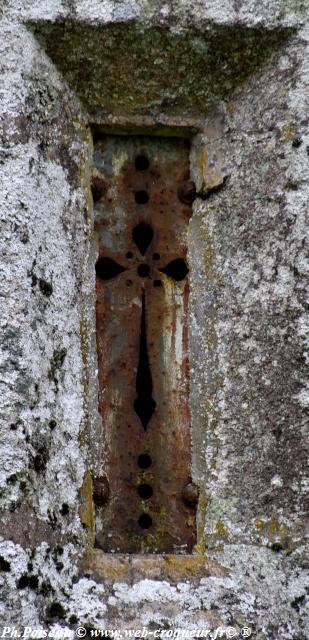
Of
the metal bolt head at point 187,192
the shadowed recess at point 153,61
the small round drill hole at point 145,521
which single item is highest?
the shadowed recess at point 153,61

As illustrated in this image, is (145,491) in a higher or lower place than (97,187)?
lower

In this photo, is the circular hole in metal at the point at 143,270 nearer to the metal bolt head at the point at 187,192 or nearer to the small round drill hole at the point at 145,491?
the metal bolt head at the point at 187,192

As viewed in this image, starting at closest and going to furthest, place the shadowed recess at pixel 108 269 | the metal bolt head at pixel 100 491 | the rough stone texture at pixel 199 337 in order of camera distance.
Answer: the rough stone texture at pixel 199 337 < the metal bolt head at pixel 100 491 < the shadowed recess at pixel 108 269

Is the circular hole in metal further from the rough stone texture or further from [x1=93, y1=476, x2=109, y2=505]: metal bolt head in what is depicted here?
[x1=93, y1=476, x2=109, y2=505]: metal bolt head

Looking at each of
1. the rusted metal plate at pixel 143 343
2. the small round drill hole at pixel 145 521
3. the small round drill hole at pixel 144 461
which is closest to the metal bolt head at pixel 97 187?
the rusted metal plate at pixel 143 343

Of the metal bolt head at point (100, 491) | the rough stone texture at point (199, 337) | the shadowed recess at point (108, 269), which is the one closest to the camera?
the rough stone texture at point (199, 337)

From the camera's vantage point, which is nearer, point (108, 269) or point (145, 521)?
point (145, 521)

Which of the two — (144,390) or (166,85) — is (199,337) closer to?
(144,390)

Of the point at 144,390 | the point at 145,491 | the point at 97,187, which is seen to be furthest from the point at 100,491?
the point at 97,187
